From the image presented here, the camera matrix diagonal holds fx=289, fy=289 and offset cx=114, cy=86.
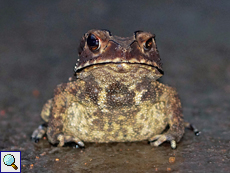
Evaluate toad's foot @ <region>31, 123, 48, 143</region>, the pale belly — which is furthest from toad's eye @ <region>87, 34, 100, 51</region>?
toad's foot @ <region>31, 123, 48, 143</region>

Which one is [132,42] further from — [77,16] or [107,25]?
[77,16]

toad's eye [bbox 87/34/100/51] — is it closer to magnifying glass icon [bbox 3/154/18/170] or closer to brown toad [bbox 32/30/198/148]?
brown toad [bbox 32/30/198/148]

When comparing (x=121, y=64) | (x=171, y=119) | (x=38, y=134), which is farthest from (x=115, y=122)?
A: (x=38, y=134)

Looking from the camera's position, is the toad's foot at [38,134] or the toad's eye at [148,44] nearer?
the toad's eye at [148,44]

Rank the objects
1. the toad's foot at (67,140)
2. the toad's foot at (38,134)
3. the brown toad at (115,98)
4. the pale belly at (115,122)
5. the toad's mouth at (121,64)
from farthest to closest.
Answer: the toad's foot at (38,134), the toad's foot at (67,140), the pale belly at (115,122), the brown toad at (115,98), the toad's mouth at (121,64)

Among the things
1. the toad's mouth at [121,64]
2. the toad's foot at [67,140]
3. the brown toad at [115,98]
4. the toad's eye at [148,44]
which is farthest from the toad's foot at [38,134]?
the toad's eye at [148,44]

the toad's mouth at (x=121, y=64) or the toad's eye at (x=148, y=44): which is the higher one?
the toad's eye at (x=148, y=44)

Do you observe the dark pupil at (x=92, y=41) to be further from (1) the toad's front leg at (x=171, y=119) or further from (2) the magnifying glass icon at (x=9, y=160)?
(2) the magnifying glass icon at (x=9, y=160)

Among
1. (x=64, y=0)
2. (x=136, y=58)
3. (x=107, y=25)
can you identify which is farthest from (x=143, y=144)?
(x=64, y=0)

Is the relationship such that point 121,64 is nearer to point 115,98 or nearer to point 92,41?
point 92,41
